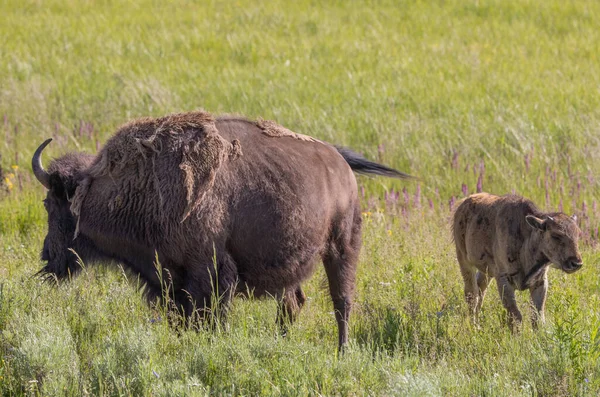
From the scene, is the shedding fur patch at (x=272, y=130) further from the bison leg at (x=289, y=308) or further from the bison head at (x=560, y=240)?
the bison head at (x=560, y=240)

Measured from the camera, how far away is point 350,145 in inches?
467

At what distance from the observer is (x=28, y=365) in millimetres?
5168

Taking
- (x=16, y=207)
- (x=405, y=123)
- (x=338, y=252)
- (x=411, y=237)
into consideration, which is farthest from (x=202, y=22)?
(x=338, y=252)

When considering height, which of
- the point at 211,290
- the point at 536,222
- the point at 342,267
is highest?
the point at 536,222

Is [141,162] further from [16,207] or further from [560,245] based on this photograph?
[16,207]

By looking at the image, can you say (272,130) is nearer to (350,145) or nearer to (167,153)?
(167,153)

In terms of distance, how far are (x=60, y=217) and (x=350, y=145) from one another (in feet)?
20.2

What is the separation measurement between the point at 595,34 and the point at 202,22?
830 centimetres

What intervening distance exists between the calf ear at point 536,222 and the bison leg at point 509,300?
48cm

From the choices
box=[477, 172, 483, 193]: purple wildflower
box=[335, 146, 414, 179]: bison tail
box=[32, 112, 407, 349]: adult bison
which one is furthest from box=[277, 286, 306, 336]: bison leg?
box=[477, 172, 483, 193]: purple wildflower

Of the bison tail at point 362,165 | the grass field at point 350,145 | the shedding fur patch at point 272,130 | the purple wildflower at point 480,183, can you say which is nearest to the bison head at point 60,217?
the grass field at point 350,145

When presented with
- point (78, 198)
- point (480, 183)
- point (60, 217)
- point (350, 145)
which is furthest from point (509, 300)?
point (350, 145)

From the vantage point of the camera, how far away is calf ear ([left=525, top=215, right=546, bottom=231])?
636 centimetres

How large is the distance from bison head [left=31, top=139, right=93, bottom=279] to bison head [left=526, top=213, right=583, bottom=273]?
327 centimetres
